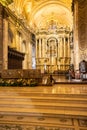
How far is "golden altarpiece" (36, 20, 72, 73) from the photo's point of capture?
26.4 m

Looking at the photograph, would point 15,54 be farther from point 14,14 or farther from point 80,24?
point 80,24

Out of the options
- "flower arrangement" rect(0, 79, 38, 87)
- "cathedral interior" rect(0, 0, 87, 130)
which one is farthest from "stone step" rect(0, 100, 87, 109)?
"flower arrangement" rect(0, 79, 38, 87)

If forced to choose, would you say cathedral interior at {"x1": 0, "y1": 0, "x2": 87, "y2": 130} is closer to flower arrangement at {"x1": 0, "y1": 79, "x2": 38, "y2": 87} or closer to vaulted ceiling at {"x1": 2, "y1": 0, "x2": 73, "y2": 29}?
vaulted ceiling at {"x1": 2, "y1": 0, "x2": 73, "y2": 29}

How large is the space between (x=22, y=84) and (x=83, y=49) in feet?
16.3

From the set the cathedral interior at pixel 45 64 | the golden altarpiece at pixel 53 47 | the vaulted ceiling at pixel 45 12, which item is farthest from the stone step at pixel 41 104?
the golden altarpiece at pixel 53 47

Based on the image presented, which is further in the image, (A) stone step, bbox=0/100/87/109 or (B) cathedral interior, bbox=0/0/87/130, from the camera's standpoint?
(A) stone step, bbox=0/100/87/109

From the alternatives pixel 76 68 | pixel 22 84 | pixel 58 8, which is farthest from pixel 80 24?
pixel 58 8

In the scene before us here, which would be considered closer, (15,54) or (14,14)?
(15,54)

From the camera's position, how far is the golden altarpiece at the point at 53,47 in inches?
1039

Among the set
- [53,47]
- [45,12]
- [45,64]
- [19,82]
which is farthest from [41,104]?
[45,12]

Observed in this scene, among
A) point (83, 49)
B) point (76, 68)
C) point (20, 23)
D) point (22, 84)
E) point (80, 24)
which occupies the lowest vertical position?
point (22, 84)

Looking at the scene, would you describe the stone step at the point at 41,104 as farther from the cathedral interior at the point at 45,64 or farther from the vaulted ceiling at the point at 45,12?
the vaulted ceiling at the point at 45,12

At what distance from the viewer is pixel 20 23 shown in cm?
1944

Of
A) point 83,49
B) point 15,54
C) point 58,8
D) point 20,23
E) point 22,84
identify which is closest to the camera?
point 22,84
